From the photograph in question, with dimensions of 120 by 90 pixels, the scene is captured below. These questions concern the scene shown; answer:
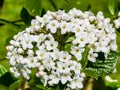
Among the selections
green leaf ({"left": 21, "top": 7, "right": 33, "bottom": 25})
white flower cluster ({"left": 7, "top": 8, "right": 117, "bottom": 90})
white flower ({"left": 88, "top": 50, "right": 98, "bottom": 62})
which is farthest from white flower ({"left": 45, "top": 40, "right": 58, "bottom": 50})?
green leaf ({"left": 21, "top": 7, "right": 33, "bottom": 25})

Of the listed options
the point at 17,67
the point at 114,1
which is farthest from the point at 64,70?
the point at 114,1

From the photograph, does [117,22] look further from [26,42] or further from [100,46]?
[26,42]

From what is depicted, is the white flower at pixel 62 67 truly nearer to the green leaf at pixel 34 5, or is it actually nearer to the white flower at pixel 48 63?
the white flower at pixel 48 63

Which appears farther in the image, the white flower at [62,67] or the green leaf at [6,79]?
the green leaf at [6,79]

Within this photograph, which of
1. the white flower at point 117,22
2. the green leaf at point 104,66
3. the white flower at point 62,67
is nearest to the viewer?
the white flower at point 62,67

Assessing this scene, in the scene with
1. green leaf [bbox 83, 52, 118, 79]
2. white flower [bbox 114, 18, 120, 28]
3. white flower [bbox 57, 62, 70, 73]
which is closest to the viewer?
white flower [bbox 57, 62, 70, 73]

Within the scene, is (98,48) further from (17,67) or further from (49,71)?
(17,67)

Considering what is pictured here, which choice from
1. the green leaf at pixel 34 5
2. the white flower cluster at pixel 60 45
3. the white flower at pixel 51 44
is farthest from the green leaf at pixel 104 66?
the green leaf at pixel 34 5

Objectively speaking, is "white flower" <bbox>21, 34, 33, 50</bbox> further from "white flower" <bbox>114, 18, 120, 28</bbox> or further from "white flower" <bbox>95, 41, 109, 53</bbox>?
"white flower" <bbox>114, 18, 120, 28</bbox>

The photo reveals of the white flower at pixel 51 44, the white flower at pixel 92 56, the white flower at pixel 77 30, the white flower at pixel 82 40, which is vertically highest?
the white flower at pixel 77 30
